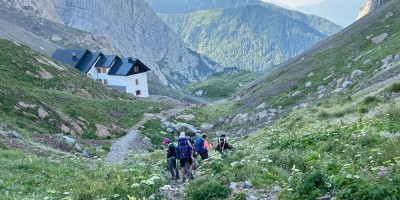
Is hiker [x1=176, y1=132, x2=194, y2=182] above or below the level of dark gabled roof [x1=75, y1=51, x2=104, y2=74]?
below

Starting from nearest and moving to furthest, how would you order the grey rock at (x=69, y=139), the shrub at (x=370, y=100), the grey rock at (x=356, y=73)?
1. the shrub at (x=370, y=100)
2. the grey rock at (x=69, y=139)
3. the grey rock at (x=356, y=73)

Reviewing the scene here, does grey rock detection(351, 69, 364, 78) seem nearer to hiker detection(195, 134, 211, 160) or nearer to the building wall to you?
hiker detection(195, 134, 211, 160)

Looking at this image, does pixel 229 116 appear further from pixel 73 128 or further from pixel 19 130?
pixel 19 130

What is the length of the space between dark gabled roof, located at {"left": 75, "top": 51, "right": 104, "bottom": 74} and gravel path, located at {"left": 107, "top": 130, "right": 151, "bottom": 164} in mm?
47944

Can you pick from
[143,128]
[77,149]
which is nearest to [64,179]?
[77,149]

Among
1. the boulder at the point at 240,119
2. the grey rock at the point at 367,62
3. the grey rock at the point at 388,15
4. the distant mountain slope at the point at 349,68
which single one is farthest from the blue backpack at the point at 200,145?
the grey rock at the point at 388,15

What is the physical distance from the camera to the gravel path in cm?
3573

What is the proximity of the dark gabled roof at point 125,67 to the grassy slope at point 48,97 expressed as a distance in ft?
53.3

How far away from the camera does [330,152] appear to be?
18.7m

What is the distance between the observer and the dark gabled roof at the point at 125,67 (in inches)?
3474

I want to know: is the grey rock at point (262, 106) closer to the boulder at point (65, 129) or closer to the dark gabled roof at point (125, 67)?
the boulder at point (65, 129)

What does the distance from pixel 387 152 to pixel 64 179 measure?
14.0 meters

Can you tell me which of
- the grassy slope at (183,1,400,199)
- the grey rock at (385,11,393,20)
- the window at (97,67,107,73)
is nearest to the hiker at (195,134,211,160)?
the grassy slope at (183,1,400,199)

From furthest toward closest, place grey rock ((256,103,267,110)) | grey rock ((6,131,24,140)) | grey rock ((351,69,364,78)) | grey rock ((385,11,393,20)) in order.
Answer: grey rock ((385,11,393,20))
grey rock ((256,103,267,110))
grey rock ((351,69,364,78))
grey rock ((6,131,24,140))
